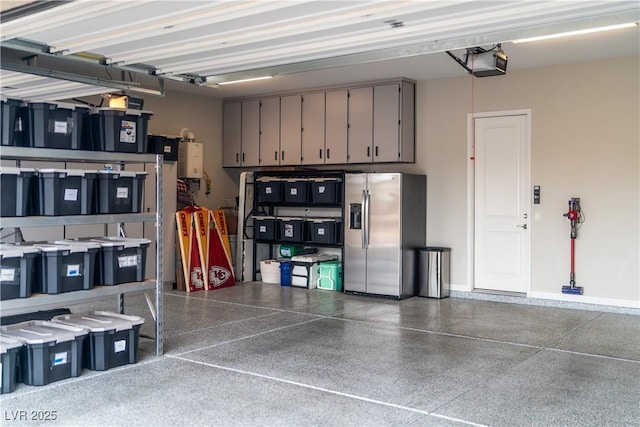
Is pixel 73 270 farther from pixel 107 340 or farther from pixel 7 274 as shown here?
pixel 107 340

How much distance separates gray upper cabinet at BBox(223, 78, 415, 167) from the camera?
27.5 ft

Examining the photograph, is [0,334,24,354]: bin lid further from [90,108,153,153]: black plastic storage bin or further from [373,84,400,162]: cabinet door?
[373,84,400,162]: cabinet door

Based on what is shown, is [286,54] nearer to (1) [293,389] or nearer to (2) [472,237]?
(1) [293,389]

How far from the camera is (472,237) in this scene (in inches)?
322

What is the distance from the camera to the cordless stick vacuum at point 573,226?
23.7ft

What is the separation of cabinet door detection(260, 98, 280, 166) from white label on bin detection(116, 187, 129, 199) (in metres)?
4.90

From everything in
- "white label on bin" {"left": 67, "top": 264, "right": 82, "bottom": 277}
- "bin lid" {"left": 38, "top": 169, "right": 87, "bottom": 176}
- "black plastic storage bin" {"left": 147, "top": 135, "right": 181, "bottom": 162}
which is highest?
"black plastic storage bin" {"left": 147, "top": 135, "right": 181, "bottom": 162}

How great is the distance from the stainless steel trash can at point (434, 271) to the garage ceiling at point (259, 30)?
413cm

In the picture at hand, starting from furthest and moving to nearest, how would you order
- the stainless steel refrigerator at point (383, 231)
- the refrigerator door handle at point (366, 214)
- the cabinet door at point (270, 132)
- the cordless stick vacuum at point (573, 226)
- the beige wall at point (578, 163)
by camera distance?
the cabinet door at point (270, 132) < the refrigerator door handle at point (366, 214) < the stainless steel refrigerator at point (383, 231) < the cordless stick vacuum at point (573, 226) < the beige wall at point (578, 163)

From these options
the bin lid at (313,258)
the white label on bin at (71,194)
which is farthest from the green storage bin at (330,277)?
the white label on bin at (71,194)

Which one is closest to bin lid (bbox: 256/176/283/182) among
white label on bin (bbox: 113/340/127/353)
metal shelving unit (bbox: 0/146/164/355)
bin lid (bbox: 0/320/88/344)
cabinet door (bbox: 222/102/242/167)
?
cabinet door (bbox: 222/102/242/167)

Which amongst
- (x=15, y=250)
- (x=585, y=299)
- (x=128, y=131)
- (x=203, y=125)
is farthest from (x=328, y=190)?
(x=15, y=250)

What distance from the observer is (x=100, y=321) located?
15.4 feet

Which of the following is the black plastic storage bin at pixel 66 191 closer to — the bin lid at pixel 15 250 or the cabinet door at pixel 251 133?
the bin lid at pixel 15 250
